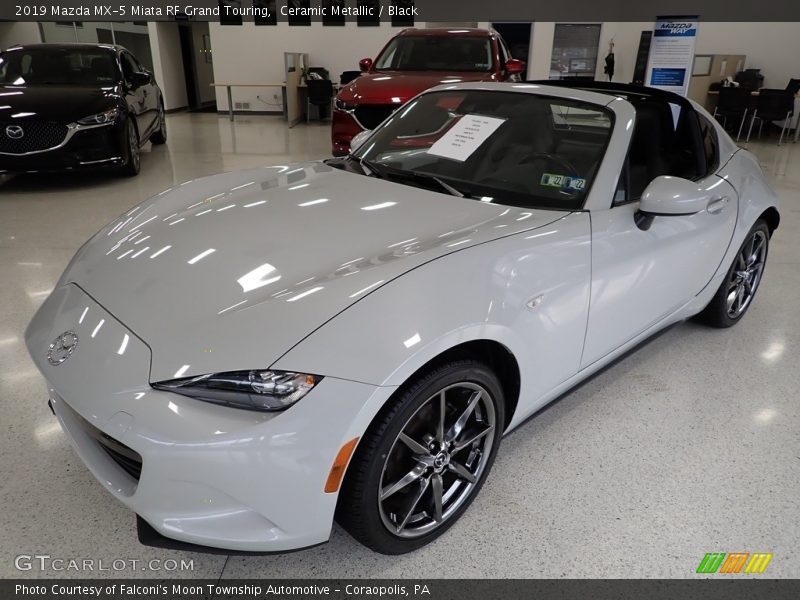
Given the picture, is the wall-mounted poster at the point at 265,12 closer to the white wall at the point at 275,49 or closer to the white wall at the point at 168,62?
the white wall at the point at 275,49

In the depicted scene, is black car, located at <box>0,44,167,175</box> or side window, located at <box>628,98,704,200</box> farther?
black car, located at <box>0,44,167,175</box>

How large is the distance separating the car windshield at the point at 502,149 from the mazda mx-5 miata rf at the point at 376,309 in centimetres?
1

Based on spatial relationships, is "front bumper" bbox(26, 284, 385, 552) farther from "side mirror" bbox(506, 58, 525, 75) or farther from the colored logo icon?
"side mirror" bbox(506, 58, 525, 75)

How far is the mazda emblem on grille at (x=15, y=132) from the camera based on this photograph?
202 inches

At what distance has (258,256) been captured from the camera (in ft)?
5.26

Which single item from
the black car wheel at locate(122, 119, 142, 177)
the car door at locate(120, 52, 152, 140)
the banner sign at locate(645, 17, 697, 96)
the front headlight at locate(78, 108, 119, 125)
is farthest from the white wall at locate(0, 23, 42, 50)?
the banner sign at locate(645, 17, 697, 96)

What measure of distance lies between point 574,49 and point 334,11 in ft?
20.5

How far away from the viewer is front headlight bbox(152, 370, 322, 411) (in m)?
1.22

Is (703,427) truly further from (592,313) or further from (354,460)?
(354,460)

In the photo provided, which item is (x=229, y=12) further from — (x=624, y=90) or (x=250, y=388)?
(x=250, y=388)

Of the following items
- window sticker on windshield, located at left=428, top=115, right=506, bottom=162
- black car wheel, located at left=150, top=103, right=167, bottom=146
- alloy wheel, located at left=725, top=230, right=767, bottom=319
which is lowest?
black car wheel, located at left=150, top=103, right=167, bottom=146
